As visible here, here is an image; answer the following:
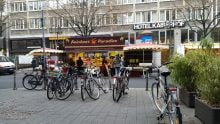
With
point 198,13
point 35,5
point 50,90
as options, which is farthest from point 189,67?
point 35,5

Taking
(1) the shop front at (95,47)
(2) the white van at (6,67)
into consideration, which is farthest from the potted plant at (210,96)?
(2) the white van at (6,67)

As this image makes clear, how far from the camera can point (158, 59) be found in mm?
37938

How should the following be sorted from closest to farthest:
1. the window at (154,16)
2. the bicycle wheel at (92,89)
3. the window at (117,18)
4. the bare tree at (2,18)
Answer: the bicycle wheel at (92,89) < the window at (154,16) < the window at (117,18) < the bare tree at (2,18)

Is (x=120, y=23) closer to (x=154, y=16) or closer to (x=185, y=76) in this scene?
Result: (x=154, y=16)

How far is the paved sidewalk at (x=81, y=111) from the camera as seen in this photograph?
9133 millimetres

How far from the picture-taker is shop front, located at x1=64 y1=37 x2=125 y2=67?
32.3 metres

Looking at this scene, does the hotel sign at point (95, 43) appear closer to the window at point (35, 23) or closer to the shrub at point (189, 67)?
the shrub at point (189, 67)

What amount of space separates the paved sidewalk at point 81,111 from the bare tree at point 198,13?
33.4m

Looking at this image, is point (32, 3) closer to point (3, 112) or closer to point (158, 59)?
point (158, 59)

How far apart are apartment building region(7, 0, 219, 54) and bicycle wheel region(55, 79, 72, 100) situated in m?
33.1

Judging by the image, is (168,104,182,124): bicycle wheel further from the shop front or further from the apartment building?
the apartment building

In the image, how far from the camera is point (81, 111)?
416 inches

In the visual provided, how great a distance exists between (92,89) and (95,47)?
63.9 feet

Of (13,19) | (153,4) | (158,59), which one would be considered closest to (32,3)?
(13,19)
